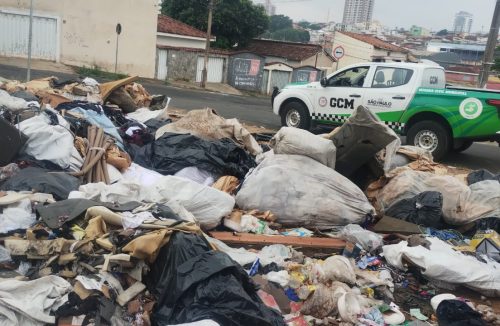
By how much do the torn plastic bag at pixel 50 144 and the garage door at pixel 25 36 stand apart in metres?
18.4

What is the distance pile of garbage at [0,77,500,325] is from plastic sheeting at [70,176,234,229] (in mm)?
13

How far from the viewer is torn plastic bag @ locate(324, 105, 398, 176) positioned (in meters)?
5.46

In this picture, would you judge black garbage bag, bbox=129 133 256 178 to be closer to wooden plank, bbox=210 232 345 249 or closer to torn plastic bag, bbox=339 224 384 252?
wooden plank, bbox=210 232 345 249

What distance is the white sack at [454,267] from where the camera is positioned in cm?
391

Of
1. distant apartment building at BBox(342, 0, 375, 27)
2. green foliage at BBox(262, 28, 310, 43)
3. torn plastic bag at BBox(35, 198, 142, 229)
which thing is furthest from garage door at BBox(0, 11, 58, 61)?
distant apartment building at BBox(342, 0, 375, 27)

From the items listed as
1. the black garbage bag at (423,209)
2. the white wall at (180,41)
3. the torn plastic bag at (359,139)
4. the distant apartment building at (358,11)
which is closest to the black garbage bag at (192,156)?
the torn plastic bag at (359,139)

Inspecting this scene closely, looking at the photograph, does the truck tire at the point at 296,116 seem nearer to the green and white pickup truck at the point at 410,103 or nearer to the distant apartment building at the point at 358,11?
the green and white pickup truck at the point at 410,103

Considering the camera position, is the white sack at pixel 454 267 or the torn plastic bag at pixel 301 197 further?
the torn plastic bag at pixel 301 197

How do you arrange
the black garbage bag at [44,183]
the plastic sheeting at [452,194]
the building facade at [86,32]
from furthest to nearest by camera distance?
the building facade at [86,32], the plastic sheeting at [452,194], the black garbage bag at [44,183]

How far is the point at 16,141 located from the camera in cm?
486

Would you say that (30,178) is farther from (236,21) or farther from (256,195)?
(236,21)

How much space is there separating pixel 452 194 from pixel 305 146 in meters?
1.70

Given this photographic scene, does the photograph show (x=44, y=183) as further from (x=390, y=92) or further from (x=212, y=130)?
(x=390, y=92)

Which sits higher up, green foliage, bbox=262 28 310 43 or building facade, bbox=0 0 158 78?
Result: green foliage, bbox=262 28 310 43
